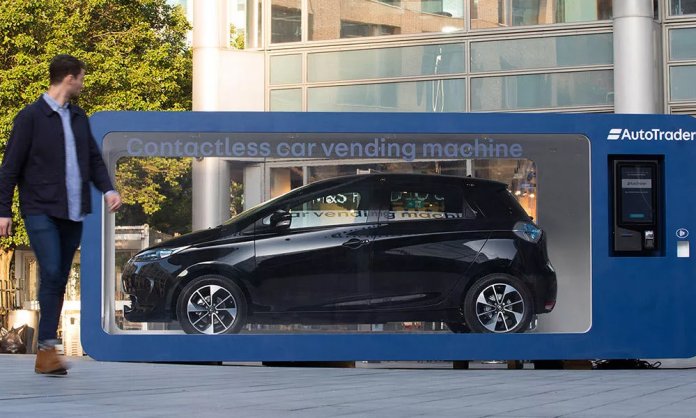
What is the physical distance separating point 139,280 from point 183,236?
1.80ft

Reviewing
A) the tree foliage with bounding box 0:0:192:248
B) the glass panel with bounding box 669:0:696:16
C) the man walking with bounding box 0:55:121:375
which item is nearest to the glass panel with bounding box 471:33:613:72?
the glass panel with bounding box 669:0:696:16

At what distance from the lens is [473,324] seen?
36.3 feet

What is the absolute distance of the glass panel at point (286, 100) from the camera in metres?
21.8

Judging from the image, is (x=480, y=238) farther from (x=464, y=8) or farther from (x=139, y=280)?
(x=464, y=8)

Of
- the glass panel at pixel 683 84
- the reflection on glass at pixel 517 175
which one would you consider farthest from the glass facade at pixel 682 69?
the reflection on glass at pixel 517 175

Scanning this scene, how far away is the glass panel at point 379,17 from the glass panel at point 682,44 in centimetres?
351

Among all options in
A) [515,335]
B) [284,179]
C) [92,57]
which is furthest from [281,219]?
[92,57]

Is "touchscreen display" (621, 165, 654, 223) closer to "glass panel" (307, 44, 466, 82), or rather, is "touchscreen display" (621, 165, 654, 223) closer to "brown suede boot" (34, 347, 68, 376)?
"brown suede boot" (34, 347, 68, 376)

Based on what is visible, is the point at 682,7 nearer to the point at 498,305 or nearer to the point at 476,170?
the point at 476,170

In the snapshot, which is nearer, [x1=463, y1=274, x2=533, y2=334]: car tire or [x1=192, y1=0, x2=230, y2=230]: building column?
[x1=463, y1=274, x2=533, y2=334]: car tire

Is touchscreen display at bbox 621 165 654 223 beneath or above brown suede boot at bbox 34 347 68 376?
above

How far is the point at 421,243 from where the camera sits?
35.9ft

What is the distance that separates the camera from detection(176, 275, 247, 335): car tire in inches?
431

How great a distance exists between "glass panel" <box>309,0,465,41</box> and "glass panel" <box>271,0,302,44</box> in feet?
0.76
